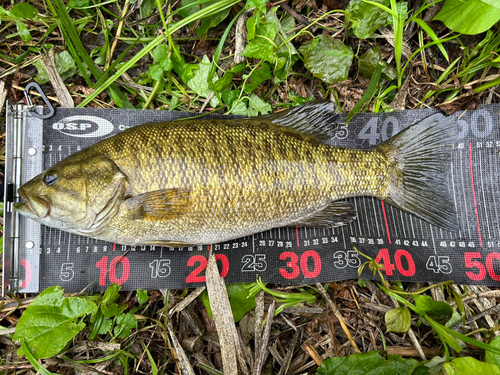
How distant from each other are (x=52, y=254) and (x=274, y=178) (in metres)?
1.83

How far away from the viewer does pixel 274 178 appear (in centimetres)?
220

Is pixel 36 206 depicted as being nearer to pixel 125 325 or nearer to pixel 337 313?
pixel 125 325

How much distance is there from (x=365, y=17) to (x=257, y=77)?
1.00 metres

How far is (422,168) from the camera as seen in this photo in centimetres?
242

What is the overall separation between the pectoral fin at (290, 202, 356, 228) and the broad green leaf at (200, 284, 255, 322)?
66 centimetres

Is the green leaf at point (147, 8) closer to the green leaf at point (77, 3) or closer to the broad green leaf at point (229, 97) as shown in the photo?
the green leaf at point (77, 3)

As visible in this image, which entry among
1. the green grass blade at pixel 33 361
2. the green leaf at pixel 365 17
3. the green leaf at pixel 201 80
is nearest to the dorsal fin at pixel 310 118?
the green leaf at pixel 201 80

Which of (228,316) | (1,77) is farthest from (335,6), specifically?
(1,77)

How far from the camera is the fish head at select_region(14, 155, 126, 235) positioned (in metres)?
2.04

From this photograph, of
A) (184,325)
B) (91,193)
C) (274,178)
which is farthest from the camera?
(184,325)

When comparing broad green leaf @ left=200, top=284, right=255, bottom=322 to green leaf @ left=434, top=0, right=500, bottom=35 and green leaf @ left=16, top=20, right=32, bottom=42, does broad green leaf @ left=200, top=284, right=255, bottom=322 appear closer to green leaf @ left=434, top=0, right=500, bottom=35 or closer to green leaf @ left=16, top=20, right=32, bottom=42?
green leaf @ left=16, top=20, right=32, bottom=42

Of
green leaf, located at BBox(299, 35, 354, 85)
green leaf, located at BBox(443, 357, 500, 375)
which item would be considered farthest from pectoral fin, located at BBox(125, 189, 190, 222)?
green leaf, located at BBox(443, 357, 500, 375)

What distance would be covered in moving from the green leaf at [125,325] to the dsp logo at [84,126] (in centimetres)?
144

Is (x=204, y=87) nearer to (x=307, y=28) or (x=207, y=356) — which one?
(x=307, y=28)
